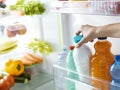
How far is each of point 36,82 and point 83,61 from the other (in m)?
0.54

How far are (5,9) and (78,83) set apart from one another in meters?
0.70

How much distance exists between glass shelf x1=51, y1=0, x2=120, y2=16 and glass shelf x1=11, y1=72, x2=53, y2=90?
519 mm

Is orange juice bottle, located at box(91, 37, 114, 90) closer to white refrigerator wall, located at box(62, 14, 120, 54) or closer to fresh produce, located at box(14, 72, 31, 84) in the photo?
white refrigerator wall, located at box(62, 14, 120, 54)

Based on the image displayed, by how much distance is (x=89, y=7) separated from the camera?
1.03m

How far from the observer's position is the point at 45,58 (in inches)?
63.6

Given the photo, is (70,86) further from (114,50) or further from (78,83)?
(114,50)

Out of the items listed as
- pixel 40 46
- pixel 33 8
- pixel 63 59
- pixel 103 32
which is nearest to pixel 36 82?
pixel 40 46

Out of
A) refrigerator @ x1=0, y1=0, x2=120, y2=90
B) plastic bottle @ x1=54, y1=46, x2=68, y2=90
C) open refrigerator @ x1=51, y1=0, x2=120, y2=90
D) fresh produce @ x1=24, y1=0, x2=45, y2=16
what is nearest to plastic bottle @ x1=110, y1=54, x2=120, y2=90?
open refrigerator @ x1=51, y1=0, x2=120, y2=90

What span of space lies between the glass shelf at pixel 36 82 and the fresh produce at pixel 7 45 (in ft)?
0.76

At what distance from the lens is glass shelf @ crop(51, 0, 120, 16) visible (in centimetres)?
95

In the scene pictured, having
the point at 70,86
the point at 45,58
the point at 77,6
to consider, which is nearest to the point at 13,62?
the point at 45,58

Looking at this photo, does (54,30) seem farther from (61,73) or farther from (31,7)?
(61,73)

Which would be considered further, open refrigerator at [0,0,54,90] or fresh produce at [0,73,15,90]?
open refrigerator at [0,0,54,90]

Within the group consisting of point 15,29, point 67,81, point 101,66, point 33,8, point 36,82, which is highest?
point 33,8
